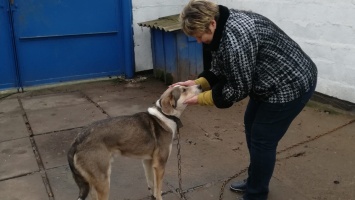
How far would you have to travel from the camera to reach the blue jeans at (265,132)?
9.86ft

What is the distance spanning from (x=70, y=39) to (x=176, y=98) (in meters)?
4.59

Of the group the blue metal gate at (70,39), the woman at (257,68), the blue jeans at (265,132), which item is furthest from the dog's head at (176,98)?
the blue metal gate at (70,39)

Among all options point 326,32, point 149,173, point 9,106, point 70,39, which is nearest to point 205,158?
point 149,173

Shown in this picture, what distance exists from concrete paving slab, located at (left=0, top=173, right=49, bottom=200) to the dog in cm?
86

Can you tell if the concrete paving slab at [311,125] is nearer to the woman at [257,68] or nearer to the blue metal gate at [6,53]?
the woman at [257,68]

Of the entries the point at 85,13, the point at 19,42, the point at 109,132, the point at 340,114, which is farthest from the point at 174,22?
the point at 109,132

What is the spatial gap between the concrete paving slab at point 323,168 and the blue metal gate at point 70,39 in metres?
4.43

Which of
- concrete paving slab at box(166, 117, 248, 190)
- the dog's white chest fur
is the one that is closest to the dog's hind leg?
concrete paving slab at box(166, 117, 248, 190)

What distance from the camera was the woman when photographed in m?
2.70

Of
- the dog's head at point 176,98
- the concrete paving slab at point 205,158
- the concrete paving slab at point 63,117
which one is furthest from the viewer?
the concrete paving slab at point 63,117

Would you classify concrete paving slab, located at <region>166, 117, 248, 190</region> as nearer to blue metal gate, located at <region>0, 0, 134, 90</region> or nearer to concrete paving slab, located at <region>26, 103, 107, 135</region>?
concrete paving slab, located at <region>26, 103, 107, 135</region>

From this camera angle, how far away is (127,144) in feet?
10.7

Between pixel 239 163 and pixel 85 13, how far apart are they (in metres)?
4.61

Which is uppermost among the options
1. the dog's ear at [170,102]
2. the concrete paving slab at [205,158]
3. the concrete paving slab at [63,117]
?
the dog's ear at [170,102]
